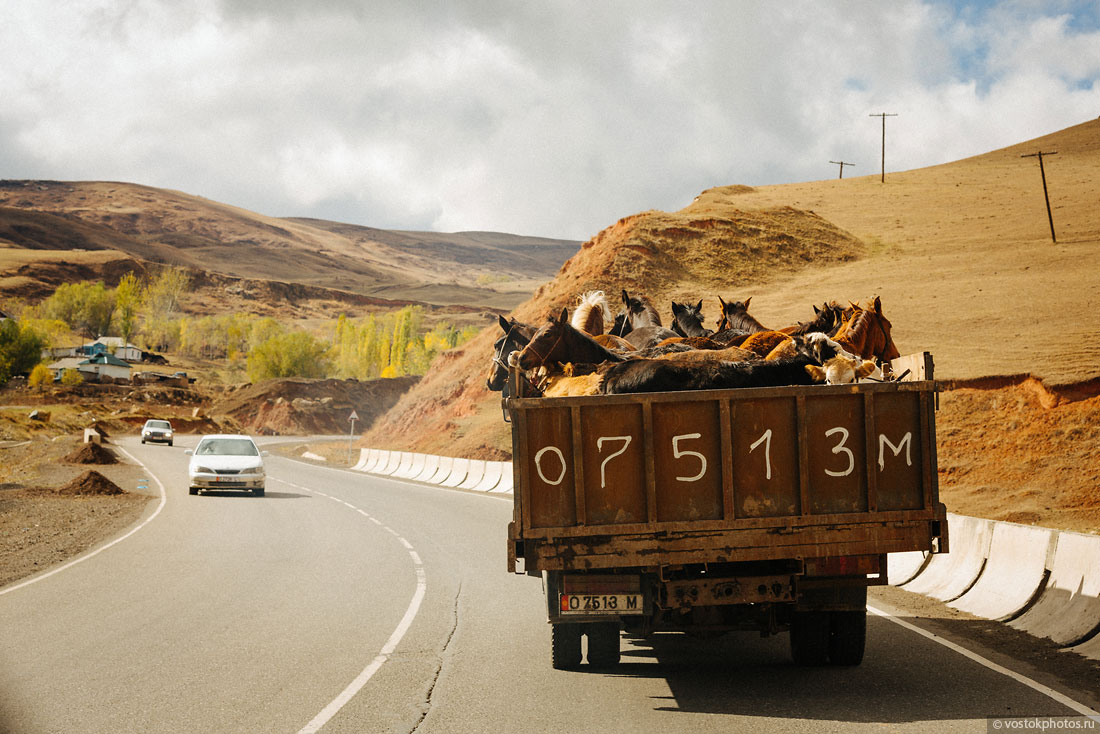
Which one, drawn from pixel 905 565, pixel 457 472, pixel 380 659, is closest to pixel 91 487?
pixel 457 472

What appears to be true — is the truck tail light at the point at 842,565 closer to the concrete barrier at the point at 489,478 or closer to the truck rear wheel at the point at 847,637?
the truck rear wheel at the point at 847,637

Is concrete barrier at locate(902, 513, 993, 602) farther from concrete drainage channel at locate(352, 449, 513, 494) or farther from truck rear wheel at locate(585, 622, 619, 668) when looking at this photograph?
concrete drainage channel at locate(352, 449, 513, 494)

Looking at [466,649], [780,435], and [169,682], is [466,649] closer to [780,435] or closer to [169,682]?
[169,682]

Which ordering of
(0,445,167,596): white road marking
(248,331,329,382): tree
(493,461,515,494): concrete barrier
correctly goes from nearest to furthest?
(0,445,167,596): white road marking, (493,461,515,494): concrete barrier, (248,331,329,382): tree

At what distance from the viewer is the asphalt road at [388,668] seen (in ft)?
19.0

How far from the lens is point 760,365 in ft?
22.9

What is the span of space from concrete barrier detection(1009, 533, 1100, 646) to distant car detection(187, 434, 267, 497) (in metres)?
21.6

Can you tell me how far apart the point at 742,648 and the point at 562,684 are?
212 centimetres

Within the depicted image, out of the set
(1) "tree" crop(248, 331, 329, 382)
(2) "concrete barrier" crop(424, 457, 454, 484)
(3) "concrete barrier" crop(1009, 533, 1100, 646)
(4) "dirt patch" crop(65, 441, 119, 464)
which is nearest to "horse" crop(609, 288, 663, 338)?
(3) "concrete barrier" crop(1009, 533, 1100, 646)

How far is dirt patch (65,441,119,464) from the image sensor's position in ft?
128

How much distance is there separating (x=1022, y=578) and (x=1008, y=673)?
7.52 ft

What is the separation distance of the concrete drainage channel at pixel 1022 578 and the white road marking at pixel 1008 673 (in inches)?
32.1

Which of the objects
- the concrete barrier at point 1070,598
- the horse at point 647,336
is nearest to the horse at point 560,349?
the horse at point 647,336

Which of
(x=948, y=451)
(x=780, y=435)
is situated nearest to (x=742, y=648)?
(x=780, y=435)
